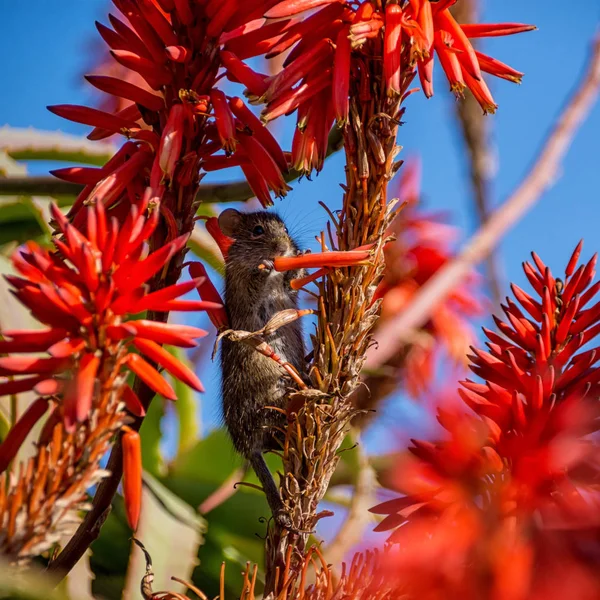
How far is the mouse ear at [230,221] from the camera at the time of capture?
1.88m

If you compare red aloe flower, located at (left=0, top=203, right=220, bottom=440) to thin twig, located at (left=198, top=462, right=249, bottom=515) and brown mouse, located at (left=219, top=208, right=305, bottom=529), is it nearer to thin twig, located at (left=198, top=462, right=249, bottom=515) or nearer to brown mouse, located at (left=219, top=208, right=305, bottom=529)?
brown mouse, located at (left=219, top=208, right=305, bottom=529)

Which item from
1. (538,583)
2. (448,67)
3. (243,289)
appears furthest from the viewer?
(243,289)

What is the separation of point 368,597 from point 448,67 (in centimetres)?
65

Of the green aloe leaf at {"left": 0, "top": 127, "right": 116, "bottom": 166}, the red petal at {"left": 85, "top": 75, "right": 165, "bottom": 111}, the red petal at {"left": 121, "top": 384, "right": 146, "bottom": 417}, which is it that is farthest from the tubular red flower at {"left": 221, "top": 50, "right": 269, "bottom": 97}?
the green aloe leaf at {"left": 0, "top": 127, "right": 116, "bottom": 166}

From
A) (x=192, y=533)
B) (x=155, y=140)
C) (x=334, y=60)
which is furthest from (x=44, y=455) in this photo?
(x=192, y=533)

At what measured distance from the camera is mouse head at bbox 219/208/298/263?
1907 mm

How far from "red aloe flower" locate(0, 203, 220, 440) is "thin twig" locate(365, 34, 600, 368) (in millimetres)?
425

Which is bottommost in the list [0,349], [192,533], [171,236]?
[192,533]

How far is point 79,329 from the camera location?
0.84 meters

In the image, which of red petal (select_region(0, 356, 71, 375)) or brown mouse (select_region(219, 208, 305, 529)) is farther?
brown mouse (select_region(219, 208, 305, 529))

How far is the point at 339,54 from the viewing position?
106 cm

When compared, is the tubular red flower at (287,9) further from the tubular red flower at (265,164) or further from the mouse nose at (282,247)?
the mouse nose at (282,247)

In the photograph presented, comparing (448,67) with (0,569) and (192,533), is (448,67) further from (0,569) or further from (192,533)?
(192,533)

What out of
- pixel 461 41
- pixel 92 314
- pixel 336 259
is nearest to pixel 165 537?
pixel 336 259
